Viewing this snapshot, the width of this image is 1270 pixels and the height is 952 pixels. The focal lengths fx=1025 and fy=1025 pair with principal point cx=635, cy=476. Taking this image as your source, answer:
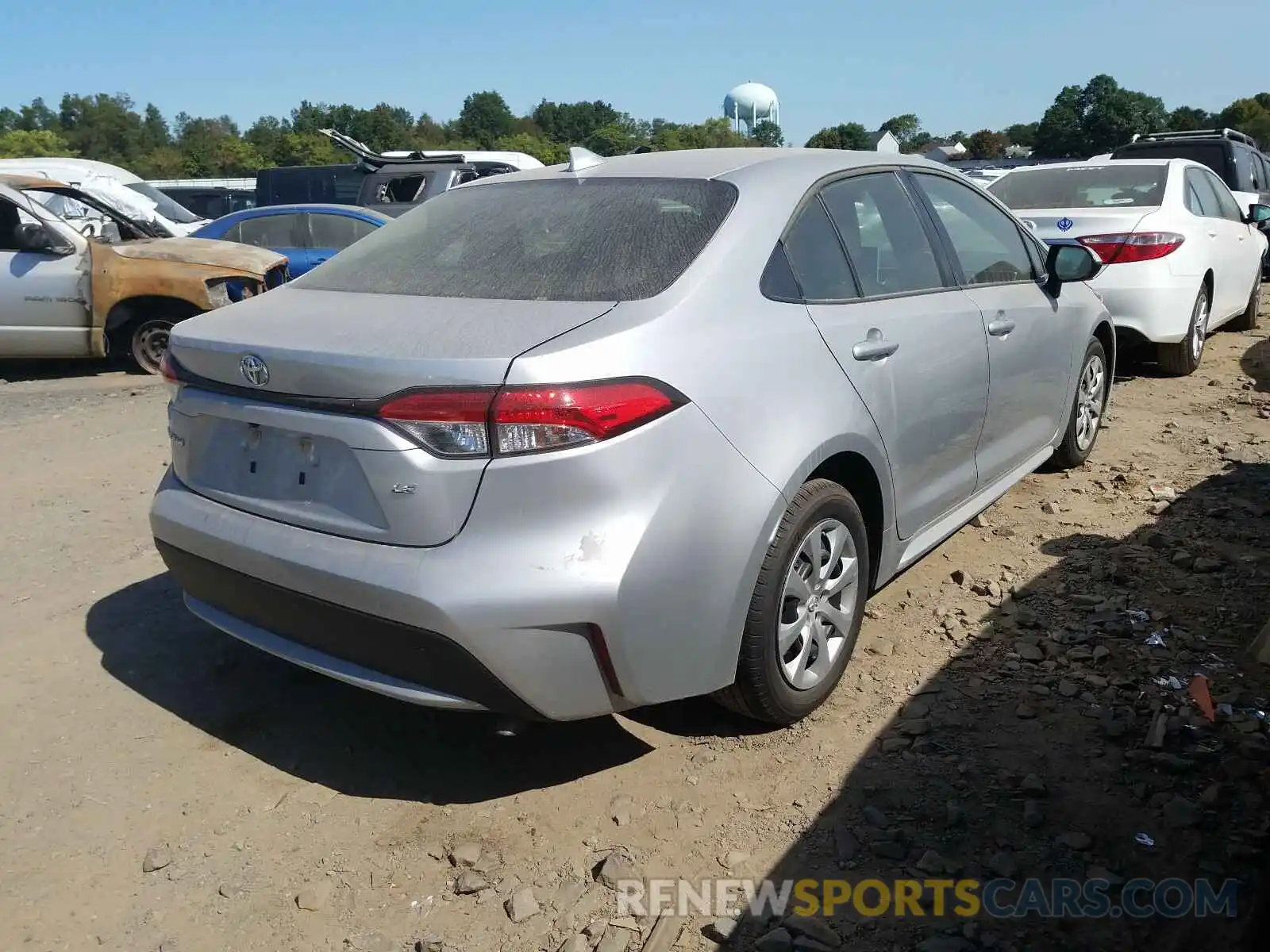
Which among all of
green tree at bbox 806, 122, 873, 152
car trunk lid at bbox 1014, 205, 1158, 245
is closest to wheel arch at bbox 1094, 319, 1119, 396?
car trunk lid at bbox 1014, 205, 1158, 245

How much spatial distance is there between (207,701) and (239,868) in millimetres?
918

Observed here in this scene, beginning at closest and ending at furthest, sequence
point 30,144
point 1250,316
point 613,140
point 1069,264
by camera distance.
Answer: point 1069,264 < point 1250,316 < point 30,144 < point 613,140

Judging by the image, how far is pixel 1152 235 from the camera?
6.89 m

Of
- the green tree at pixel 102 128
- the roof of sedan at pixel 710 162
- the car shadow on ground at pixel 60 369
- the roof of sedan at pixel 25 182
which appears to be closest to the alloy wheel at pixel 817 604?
the roof of sedan at pixel 710 162

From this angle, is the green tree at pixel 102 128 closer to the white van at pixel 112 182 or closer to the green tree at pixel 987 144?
the green tree at pixel 987 144

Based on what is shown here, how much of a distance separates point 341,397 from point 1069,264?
342 cm

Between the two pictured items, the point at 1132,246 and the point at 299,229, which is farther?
the point at 299,229

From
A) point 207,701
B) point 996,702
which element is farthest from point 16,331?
point 996,702

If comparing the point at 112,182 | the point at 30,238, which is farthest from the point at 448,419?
the point at 112,182

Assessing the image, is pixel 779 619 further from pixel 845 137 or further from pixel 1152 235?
pixel 845 137

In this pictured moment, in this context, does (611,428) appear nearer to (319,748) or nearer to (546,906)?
(546,906)

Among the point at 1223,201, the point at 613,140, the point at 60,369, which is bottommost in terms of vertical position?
the point at 60,369

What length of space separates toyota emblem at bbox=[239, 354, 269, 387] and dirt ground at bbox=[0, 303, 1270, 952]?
1164mm

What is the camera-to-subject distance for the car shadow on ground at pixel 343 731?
296cm
